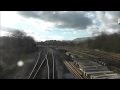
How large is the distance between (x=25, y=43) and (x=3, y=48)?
1519mm

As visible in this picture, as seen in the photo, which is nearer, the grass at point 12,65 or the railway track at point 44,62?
the grass at point 12,65

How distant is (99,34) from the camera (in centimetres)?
711

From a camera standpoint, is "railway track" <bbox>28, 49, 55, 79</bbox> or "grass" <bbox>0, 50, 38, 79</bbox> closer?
"grass" <bbox>0, 50, 38, 79</bbox>

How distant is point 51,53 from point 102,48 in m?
2.10

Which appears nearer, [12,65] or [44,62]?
[12,65]

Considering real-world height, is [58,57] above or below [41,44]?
below

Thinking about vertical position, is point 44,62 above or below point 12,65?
below
